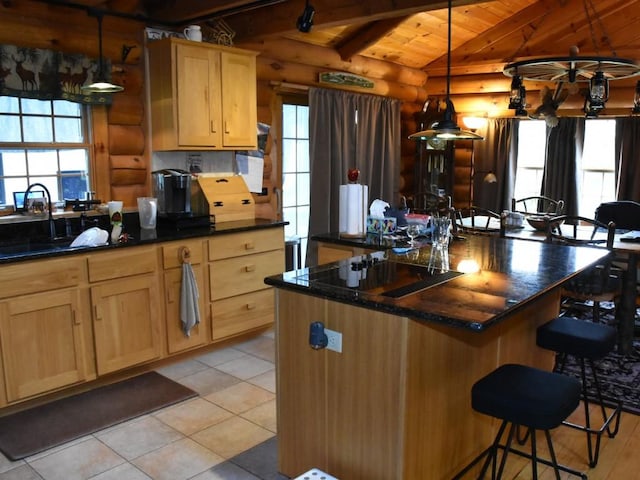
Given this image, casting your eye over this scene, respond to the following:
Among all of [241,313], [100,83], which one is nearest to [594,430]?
[241,313]

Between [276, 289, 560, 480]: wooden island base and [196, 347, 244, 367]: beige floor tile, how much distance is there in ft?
5.16

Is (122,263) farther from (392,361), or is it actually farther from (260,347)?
(392,361)

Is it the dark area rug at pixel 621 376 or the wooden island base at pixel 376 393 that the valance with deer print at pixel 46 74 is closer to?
the wooden island base at pixel 376 393

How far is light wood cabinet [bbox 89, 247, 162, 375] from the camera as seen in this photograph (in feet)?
11.0

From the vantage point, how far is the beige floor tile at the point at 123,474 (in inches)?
101

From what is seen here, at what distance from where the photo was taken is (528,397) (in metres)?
2.01

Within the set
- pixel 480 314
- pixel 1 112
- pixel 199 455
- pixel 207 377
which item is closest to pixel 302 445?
pixel 199 455

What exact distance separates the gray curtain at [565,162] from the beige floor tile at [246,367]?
4576 millimetres

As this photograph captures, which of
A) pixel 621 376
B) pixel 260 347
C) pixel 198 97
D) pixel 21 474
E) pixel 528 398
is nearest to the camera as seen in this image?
pixel 528 398

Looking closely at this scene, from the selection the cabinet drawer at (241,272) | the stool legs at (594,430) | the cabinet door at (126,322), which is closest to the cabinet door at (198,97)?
the cabinet drawer at (241,272)

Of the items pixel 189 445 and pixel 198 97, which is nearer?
pixel 189 445

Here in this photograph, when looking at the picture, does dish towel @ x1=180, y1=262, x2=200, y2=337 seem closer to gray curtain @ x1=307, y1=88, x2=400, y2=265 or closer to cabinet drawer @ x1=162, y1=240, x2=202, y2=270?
cabinet drawer @ x1=162, y1=240, x2=202, y2=270

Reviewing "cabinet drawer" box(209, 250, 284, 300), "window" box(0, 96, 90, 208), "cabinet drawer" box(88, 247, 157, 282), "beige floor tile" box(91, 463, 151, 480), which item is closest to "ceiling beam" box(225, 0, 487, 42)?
"window" box(0, 96, 90, 208)

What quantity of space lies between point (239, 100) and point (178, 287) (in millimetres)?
1533
